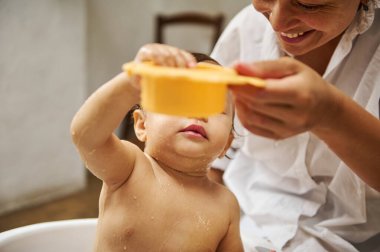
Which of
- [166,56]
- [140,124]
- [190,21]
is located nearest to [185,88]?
[166,56]

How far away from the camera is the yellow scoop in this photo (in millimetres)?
591

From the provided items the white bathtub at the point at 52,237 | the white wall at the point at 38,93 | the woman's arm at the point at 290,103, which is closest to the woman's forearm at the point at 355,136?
the woman's arm at the point at 290,103

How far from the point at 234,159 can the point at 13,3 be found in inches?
46.3

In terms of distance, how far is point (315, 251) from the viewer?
116 cm

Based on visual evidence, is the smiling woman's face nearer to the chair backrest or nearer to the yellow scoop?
the yellow scoop

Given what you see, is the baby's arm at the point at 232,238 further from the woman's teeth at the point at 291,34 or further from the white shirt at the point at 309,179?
the woman's teeth at the point at 291,34

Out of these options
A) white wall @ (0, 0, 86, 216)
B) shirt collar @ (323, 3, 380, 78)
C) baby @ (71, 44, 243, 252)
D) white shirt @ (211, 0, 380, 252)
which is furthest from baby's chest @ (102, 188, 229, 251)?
white wall @ (0, 0, 86, 216)

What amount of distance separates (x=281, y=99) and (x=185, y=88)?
0.14m

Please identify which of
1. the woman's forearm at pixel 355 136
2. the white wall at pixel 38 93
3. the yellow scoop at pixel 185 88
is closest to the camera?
the yellow scoop at pixel 185 88

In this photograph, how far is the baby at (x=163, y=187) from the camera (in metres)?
0.88

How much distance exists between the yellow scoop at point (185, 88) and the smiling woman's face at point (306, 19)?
41 centimetres

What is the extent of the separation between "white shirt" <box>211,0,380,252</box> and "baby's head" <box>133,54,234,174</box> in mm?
350

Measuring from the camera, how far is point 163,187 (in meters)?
0.96

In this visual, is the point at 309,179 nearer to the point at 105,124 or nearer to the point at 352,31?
the point at 352,31
